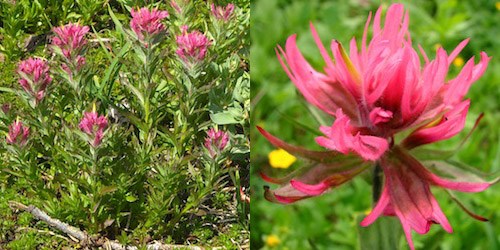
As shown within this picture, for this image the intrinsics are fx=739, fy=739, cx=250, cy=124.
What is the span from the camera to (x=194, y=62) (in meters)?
1.19

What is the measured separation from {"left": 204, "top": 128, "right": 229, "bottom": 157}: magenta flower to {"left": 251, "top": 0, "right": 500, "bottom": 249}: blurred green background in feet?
1.17

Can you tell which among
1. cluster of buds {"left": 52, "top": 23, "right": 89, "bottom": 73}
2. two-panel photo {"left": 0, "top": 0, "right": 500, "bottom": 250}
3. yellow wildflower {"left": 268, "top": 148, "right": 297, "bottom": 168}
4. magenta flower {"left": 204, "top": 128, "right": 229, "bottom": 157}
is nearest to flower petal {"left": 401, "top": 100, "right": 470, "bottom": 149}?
two-panel photo {"left": 0, "top": 0, "right": 500, "bottom": 250}

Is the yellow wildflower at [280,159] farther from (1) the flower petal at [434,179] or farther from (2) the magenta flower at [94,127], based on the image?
(1) the flower petal at [434,179]

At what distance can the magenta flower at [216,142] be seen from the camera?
121 centimetres

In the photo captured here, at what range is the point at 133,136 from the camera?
1246 millimetres

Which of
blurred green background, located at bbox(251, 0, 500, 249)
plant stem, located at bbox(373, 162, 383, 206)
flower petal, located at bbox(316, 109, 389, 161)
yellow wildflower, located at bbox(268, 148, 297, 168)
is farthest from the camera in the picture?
yellow wildflower, located at bbox(268, 148, 297, 168)

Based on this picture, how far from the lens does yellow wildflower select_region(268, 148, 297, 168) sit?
1.79m

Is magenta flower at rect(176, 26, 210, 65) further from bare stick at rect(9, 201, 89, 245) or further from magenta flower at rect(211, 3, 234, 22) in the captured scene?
bare stick at rect(9, 201, 89, 245)

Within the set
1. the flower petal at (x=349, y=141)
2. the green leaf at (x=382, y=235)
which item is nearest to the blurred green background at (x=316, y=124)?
the green leaf at (x=382, y=235)

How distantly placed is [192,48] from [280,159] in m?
0.69

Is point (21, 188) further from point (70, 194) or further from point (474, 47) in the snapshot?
point (474, 47)

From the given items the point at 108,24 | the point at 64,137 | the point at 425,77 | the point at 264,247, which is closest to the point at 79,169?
the point at 64,137

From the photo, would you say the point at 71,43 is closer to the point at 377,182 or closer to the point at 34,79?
the point at 34,79

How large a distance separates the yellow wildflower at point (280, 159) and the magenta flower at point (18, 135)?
72 cm
